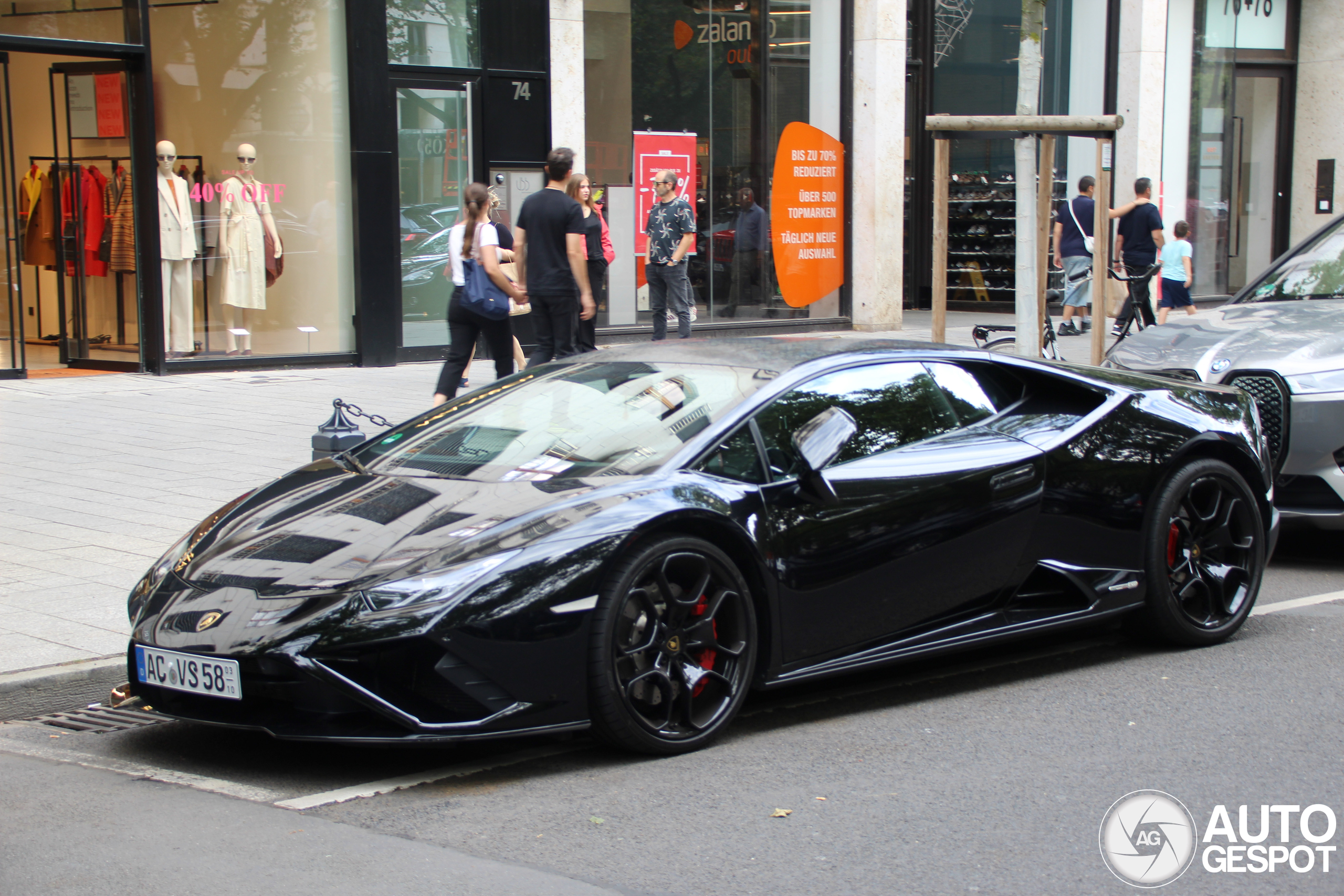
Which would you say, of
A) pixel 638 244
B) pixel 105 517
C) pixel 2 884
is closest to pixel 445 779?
pixel 2 884

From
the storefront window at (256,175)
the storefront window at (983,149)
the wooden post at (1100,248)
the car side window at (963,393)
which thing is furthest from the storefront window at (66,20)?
the storefront window at (983,149)

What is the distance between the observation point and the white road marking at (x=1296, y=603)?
6496 mm

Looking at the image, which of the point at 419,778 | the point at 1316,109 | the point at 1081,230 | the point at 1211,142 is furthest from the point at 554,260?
the point at 1316,109

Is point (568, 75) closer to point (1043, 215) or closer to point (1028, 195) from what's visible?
point (1043, 215)

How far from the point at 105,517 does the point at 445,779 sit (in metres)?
4.38

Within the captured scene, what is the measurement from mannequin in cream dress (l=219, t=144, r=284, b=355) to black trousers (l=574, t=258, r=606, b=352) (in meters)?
3.45

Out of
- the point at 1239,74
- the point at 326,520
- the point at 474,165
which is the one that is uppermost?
the point at 1239,74

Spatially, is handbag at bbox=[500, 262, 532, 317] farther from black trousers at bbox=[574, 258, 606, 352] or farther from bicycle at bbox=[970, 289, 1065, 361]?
bicycle at bbox=[970, 289, 1065, 361]

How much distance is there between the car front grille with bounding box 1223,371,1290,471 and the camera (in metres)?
7.09

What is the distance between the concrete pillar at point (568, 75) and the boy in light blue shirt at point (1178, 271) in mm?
6690

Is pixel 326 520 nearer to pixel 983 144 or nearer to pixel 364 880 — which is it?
Answer: pixel 364 880

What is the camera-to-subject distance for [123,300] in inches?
579

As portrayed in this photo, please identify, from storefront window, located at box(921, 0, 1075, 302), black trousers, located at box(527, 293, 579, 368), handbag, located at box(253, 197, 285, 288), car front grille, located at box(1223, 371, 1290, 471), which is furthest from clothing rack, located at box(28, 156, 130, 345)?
storefront window, located at box(921, 0, 1075, 302)

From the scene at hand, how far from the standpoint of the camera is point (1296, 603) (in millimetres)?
6645
